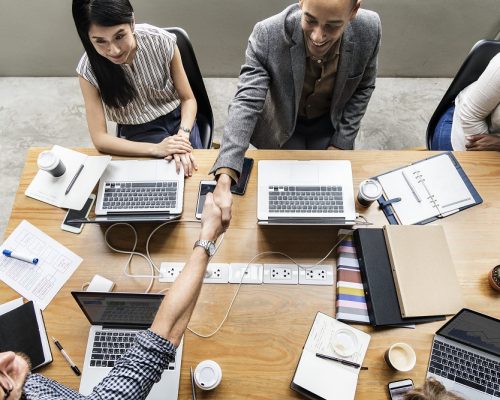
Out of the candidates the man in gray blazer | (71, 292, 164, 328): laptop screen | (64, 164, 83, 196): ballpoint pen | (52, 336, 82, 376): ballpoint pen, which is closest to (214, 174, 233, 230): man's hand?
the man in gray blazer

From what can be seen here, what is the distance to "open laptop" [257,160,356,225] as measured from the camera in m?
1.35

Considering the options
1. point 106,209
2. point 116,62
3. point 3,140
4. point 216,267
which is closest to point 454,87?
point 216,267

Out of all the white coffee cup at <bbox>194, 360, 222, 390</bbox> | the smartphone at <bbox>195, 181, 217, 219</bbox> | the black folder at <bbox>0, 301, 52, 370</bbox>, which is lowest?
the white coffee cup at <bbox>194, 360, 222, 390</bbox>

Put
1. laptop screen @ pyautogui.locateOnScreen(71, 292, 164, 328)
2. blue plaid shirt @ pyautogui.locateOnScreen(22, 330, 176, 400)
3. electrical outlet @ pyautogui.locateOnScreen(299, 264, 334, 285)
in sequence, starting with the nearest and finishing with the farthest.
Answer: blue plaid shirt @ pyautogui.locateOnScreen(22, 330, 176, 400)
laptop screen @ pyautogui.locateOnScreen(71, 292, 164, 328)
electrical outlet @ pyautogui.locateOnScreen(299, 264, 334, 285)

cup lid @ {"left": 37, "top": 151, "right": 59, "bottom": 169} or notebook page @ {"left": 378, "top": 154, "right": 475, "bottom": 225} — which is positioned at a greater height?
cup lid @ {"left": 37, "top": 151, "right": 59, "bottom": 169}

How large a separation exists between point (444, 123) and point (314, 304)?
117cm

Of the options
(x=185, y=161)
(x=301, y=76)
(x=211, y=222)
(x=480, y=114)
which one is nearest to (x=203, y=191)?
(x=185, y=161)

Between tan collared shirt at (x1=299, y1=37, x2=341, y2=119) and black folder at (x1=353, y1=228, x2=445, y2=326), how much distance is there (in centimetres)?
65

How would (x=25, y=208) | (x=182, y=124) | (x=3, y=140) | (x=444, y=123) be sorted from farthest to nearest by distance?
(x=3, y=140) < (x=444, y=123) < (x=182, y=124) < (x=25, y=208)

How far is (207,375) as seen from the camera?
3.86 feet

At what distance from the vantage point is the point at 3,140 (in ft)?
8.90

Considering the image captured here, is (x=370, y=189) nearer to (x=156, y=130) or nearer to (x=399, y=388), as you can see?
(x=399, y=388)

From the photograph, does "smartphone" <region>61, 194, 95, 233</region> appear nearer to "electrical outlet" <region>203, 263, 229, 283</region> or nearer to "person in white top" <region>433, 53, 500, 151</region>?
"electrical outlet" <region>203, 263, 229, 283</region>

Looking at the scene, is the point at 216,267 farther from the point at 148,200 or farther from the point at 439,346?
the point at 439,346
